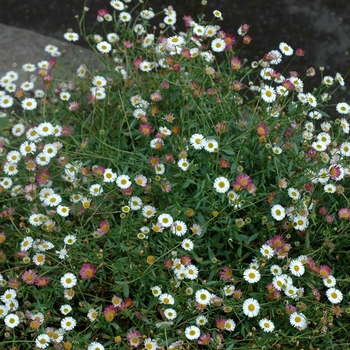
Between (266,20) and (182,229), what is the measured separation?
1.95 meters

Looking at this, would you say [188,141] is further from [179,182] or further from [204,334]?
[204,334]

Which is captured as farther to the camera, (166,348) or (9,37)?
(9,37)

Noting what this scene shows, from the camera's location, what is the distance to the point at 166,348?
186 centimetres

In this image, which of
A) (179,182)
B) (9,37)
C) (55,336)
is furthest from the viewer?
(9,37)

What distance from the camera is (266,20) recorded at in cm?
338

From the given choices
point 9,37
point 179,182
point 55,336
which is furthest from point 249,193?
point 9,37

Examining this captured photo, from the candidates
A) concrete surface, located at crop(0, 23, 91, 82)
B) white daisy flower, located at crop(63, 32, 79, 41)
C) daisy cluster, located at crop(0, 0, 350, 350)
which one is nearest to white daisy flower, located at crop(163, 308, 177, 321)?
daisy cluster, located at crop(0, 0, 350, 350)

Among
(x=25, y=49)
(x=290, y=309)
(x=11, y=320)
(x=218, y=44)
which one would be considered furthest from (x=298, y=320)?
(x=25, y=49)

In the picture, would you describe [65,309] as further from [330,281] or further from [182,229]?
[330,281]

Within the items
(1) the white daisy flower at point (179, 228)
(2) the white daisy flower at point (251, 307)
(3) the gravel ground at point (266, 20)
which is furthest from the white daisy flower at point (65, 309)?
(3) the gravel ground at point (266, 20)

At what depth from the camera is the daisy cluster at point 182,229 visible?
186 centimetres

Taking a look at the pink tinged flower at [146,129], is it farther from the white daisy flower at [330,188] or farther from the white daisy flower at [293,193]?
the white daisy flower at [330,188]

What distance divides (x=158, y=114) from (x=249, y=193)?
494 millimetres

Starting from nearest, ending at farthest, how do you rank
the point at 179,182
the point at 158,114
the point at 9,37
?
the point at 179,182 < the point at 158,114 < the point at 9,37
